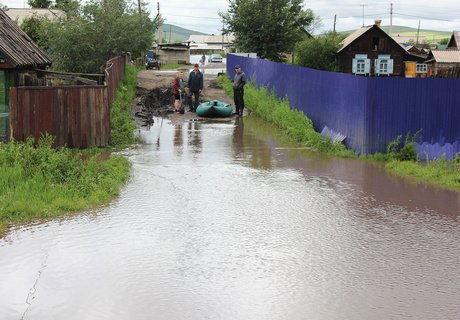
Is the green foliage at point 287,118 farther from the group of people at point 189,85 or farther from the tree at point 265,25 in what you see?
the tree at point 265,25

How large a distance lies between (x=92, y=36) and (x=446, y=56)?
44.2 m

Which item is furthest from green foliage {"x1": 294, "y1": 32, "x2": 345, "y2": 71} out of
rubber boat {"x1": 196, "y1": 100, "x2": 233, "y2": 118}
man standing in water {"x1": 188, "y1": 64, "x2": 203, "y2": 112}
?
rubber boat {"x1": 196, "y1": 100, "x2": 233, "y2": 118}

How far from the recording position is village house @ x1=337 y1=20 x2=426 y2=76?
61406 millimetres

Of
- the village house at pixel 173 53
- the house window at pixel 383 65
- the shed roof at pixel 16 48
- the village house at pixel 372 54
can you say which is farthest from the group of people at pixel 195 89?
the village house at pixel 173 53

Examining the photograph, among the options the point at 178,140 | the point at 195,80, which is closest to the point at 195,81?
the point at 195,80

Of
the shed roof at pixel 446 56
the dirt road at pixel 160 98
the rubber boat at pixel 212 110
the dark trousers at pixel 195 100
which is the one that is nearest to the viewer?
the rubber boat at pixel 212 110

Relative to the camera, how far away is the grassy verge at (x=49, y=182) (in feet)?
32.9

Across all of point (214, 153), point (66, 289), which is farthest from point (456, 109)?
point (66, 289)

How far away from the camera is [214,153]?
1589cm

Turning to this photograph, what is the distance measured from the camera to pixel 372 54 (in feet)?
205

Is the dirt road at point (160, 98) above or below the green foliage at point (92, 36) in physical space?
below

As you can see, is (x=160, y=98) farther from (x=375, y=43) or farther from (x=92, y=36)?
(x=375, y=43)

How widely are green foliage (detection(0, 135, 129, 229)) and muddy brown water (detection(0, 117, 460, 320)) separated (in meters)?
0.42

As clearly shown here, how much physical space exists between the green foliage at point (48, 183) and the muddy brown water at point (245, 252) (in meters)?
0.42
